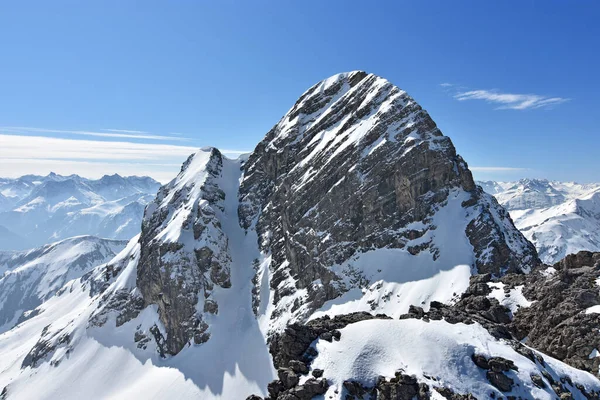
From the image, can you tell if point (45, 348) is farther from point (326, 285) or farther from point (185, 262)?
point (326, 285)

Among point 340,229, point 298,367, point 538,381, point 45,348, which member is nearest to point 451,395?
point 538,381

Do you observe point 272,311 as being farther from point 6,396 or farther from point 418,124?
point 6,396

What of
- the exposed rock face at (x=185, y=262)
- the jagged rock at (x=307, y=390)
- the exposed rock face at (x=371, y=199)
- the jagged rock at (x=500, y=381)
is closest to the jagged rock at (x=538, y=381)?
the jagged rock at (x=500, y=381)

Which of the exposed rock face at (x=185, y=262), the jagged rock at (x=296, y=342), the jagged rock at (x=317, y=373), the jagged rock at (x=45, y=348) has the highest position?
the exposed rock face at (x=185, y=262)

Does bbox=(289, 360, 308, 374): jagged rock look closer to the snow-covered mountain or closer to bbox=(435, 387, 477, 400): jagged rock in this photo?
the snow-covered mountain

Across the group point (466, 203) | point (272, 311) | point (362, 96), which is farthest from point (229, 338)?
point (362, 96)

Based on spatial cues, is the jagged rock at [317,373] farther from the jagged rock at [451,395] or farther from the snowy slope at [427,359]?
the jagged rock at [451,395]
